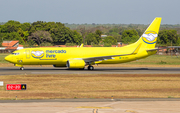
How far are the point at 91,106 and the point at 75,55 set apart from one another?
96.7 feet

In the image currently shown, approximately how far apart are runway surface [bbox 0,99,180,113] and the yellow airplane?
85.1ft

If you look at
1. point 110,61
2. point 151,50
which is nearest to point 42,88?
point 110,61

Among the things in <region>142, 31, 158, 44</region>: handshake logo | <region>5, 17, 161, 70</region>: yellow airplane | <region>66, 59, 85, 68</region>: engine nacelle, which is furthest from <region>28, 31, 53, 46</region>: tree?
<region>66, 59, 85, 68</region>: engine nacelle

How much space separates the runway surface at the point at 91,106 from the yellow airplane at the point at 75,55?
85.1 feet

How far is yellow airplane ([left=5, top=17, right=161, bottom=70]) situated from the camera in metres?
47.5

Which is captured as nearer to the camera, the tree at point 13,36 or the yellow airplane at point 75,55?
the yellow airplane at point 75,55

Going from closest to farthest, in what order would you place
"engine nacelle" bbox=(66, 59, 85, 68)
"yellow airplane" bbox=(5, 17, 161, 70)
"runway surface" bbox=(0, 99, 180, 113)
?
"runway surface" bbox=(0, 99, 180, 113) → "engine nacelle" bbox=(66, 59, 85, 68) → "yellow airplane" bbox=(5, 17, 161, 70)

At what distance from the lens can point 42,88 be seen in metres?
29.0

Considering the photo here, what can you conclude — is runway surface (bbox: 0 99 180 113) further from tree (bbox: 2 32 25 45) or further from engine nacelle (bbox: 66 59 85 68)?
tree (bbox: 2 32 25 45)

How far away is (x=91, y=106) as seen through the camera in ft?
65.1

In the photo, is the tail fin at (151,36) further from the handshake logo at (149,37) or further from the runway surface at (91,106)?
the runway surface at (91,106)

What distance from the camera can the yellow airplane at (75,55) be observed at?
47.5 meters

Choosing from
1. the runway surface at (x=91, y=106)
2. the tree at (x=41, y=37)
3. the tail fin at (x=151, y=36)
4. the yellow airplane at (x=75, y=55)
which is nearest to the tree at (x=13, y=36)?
the tree at (x=41, y=37)

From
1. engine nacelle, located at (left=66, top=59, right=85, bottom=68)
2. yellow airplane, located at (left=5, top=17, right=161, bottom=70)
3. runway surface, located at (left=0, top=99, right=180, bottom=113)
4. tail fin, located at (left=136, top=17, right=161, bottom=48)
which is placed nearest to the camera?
runway surface, located at (left=0, top=99, right=180, bottom=113)
